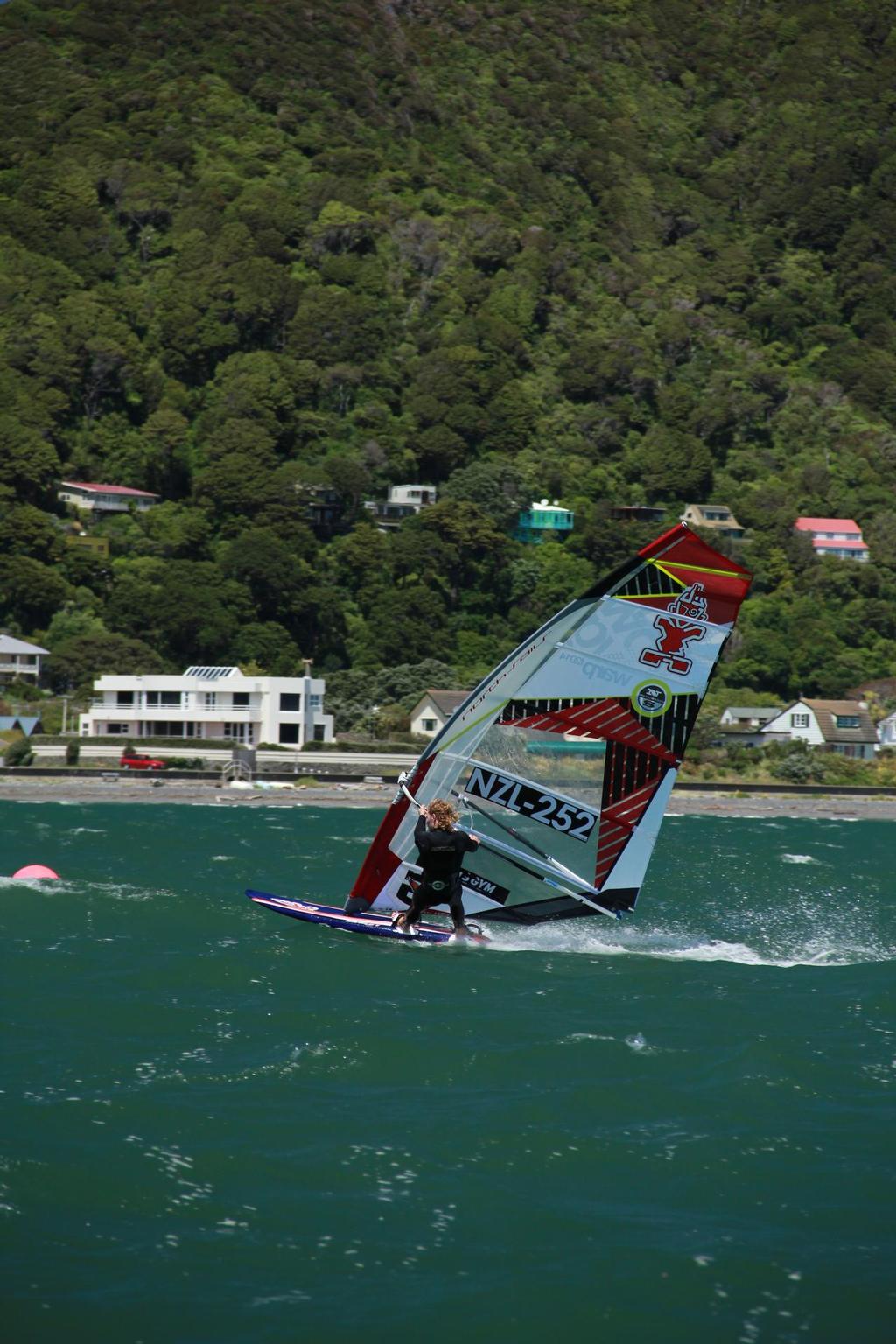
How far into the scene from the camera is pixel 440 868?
16453 millimetres

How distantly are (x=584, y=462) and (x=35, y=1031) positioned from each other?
11359 centimetres

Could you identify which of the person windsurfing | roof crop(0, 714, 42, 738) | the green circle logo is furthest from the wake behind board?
roof crop(0, 714, 42, 738)

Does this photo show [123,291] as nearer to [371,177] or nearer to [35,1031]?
[371,177]

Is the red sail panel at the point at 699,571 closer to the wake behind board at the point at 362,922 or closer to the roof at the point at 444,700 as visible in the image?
the wake behind board at the point at 362,922

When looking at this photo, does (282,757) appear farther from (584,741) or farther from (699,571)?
(699,571)

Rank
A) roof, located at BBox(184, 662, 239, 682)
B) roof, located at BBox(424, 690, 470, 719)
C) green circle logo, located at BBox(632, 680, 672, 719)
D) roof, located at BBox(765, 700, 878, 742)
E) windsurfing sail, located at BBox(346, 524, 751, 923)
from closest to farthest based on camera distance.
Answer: windsurfing sail, located at BBox(346, 524, 751, 923), green circle logo, located at BBox(632, 680, 672, 719), roof, located at BBox(184, 662, 239, 682), roof, located at BBox(424, 690, 470, 719), roof, located at BBox(765, 700, 878, 742)

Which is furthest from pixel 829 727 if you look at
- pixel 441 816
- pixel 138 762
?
pixel 441 816

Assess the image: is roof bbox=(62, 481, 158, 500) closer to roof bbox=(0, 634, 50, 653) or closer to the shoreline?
roof bbox=(0, 634, 50, 653)

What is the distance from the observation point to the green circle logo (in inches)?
659

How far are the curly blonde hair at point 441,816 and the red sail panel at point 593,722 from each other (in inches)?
45.4

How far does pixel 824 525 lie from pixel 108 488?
49.2m

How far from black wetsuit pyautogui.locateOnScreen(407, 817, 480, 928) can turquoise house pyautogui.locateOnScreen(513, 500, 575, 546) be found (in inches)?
3811

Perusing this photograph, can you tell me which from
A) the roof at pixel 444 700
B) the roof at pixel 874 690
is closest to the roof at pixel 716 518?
the roof at pixel 874 690

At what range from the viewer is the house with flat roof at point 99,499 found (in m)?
109
